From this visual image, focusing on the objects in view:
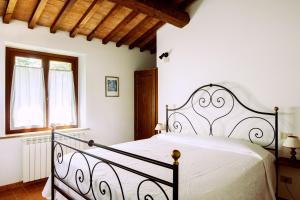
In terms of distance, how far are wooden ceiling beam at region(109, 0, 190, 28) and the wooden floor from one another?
2.75m

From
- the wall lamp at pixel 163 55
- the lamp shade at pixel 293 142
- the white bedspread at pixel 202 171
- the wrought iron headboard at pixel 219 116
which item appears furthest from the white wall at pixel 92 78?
the lamp shade at pixel 293 142

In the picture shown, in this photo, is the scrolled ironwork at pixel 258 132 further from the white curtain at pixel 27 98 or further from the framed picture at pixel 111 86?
the white curtain at pixel 27 98

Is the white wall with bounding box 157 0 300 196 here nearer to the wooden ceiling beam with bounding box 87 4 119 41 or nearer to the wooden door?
the wooden door

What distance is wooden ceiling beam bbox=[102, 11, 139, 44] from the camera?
340cm

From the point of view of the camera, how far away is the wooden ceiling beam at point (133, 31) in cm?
368

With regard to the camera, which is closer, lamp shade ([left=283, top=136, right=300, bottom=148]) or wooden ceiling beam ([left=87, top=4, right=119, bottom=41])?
lamp shade ([left=283, top=136, right=300, bottom=148])

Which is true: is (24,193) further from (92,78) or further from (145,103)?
(145,103)

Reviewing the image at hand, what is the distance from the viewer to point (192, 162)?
6.73 ft

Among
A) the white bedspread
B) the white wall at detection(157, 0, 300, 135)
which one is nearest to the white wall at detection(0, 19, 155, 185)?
the white wall at detection(157, 0, 300, 135)

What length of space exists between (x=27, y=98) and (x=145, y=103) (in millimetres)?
2092

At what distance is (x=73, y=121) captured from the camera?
3844 mm

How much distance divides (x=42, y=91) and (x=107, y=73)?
4.01 ft

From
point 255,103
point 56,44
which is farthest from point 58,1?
point 255,103

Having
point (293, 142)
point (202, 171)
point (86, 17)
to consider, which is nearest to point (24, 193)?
point (202, 171)
